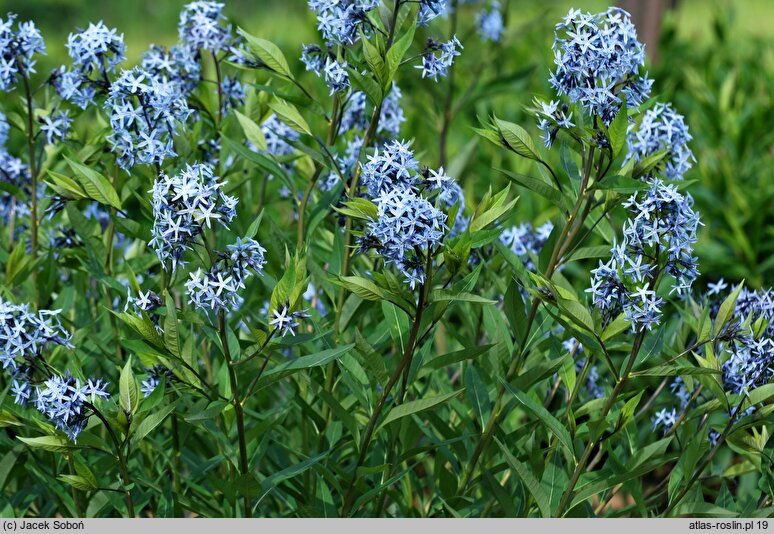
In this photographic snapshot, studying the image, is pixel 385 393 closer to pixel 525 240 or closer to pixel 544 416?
pixel 544 416

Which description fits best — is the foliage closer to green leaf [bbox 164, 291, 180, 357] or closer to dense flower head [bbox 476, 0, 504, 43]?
green leaf [bbox 164, 291, 180, 357]

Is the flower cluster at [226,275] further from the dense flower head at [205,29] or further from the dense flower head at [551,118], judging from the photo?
the dense flower head at [205,29]

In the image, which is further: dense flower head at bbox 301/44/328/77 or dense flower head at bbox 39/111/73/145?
dense flower head at bbox 39/111/73/145

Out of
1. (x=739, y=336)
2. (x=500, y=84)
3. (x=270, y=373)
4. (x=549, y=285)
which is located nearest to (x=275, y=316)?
(x=270, y=373)

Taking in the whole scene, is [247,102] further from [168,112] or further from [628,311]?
[628,311]

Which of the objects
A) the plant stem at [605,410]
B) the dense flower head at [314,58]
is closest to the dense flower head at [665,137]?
the plant stem at [605,410]

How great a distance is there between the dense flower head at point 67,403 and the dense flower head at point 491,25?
12.9ft

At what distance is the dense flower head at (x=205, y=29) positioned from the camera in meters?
3.07

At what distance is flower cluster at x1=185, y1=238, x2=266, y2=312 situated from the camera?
2006 millimetres

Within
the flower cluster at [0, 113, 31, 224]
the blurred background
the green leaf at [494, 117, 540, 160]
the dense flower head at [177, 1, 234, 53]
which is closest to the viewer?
the green leaf at [494, 117, 540, 160]

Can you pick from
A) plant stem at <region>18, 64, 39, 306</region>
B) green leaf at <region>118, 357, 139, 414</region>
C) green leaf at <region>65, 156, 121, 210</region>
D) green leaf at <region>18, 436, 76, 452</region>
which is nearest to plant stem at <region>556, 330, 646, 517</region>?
green leaf at <region>118, 357, 139, 414</region>

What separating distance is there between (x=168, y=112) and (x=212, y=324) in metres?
0.58

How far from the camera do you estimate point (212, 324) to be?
2.37m

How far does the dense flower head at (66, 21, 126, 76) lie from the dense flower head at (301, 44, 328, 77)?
544 millimetres
